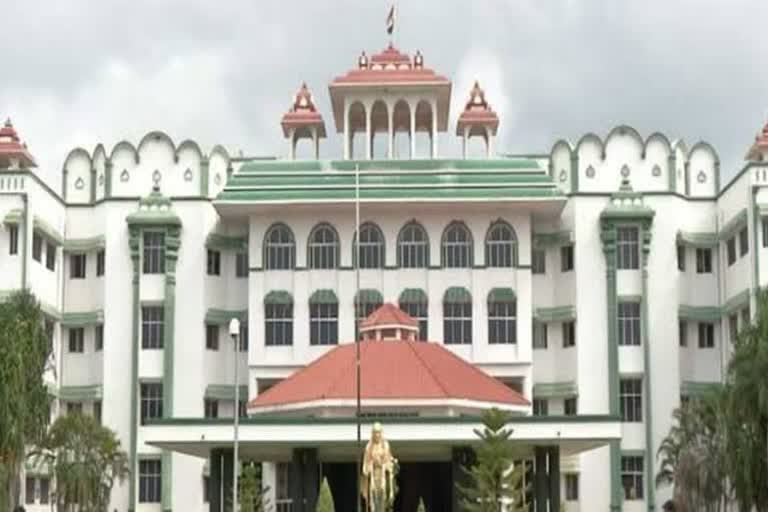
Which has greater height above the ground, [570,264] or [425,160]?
[425,160]

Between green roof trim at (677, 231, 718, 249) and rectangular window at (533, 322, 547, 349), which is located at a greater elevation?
green roof trim at (677, 231, 718, 249)

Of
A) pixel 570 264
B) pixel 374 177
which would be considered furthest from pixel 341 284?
pixel 570 264

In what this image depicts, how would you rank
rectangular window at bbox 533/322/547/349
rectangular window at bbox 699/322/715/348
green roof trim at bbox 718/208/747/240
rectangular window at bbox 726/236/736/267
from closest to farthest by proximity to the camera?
green roof trim at bbox 718/208/747/240 → rectangular window at bbox 726/236/736/267 → rectangular window at bbox 699/322/715/348 → rectangular window at bbox 533/322/547/349

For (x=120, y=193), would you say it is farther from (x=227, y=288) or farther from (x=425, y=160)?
(x=425, y=160)

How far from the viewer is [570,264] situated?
62.3 m

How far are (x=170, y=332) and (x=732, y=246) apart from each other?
71.7 feet

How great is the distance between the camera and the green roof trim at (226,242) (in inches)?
2464

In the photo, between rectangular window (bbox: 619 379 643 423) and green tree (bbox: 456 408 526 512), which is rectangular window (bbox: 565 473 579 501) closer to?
rectangular window (bbox: 619 379 643 423)

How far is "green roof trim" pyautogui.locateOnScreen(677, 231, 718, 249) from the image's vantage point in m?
61.9

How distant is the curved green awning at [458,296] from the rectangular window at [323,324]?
14.1 ft

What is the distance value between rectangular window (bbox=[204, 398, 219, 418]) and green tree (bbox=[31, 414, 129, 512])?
6.33m

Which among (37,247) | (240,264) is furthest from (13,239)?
(240,264)

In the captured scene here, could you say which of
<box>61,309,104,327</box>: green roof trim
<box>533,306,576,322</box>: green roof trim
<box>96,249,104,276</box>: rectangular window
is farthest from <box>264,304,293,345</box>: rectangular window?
<box>533,306,576,322</box>: green roof trim

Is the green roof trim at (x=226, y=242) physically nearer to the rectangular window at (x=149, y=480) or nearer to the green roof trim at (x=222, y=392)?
the green roof trim at (x=222, y=392)
